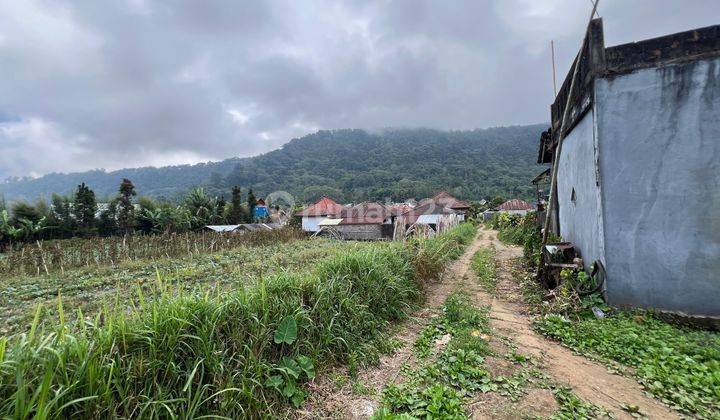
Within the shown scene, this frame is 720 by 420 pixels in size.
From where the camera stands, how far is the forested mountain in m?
59.6

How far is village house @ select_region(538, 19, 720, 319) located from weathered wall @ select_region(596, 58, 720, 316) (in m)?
0.01

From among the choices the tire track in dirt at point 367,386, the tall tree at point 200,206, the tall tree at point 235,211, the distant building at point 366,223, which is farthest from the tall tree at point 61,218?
the tire track in dirt at point 367,386

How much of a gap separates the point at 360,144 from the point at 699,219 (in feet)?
306

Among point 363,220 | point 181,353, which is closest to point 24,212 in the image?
point 363,220

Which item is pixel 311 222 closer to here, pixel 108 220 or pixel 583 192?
pixel 108 220

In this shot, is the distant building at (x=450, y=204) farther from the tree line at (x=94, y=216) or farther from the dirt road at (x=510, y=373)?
the dirt road at (x=510, y=373)

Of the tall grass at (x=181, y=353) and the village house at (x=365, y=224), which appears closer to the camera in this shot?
the tall grass at (x=181, y=353)

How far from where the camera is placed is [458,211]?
4088cm

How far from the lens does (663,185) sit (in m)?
4.46

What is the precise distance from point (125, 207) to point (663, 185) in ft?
93.5

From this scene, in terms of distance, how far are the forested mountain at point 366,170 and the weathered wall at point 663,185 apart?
5024 cm

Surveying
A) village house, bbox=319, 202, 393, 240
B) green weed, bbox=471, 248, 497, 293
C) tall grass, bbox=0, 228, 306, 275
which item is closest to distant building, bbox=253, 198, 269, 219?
village house, bbox=319, 202, 393, 240

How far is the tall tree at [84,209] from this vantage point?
21.7m

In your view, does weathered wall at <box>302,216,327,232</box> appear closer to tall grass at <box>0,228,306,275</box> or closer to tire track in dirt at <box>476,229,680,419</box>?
tall grass at <box>0,228,306,275</box>
